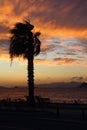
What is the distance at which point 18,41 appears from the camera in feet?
167

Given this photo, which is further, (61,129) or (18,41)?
(18,41)

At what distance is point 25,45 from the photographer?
168ft

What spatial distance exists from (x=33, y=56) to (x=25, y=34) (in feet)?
9.47

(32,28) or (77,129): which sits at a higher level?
(32,28)

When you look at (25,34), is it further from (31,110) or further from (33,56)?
(31,110)

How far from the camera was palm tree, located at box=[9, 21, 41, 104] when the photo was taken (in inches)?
1991

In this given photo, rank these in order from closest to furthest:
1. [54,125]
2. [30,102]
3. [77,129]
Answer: [77,129]
[54,125]
[30,102]

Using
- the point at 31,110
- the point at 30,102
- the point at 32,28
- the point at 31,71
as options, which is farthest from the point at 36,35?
the point at 31,110

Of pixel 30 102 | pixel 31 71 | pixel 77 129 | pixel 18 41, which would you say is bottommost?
pixel 77 129

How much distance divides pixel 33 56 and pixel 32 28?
3.46 meters

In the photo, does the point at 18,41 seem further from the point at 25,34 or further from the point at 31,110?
the point at 31,110

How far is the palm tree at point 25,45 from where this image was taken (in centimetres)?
5056

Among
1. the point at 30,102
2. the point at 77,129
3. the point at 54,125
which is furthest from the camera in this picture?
the point at 30,102

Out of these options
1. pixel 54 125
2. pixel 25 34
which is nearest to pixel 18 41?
pixel 25 34
